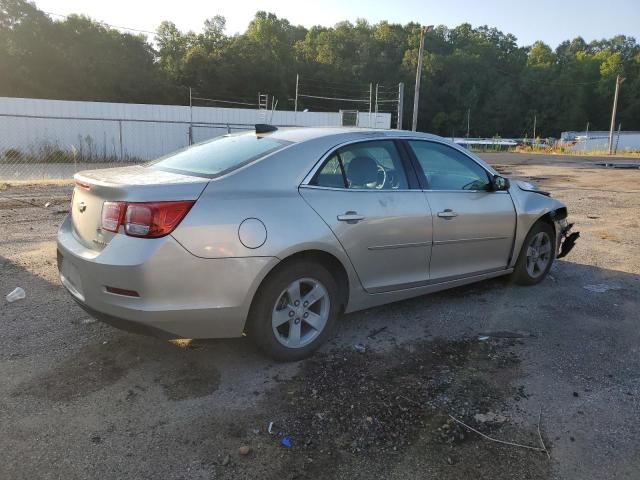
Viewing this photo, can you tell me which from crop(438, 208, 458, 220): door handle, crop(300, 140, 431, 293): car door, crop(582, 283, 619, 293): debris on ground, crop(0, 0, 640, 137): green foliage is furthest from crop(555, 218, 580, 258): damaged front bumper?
crop(0, 0, 640, 137): green foliage

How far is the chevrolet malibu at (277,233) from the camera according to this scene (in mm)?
3012

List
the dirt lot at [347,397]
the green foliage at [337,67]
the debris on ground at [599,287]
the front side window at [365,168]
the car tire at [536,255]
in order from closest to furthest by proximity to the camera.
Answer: the dirt lot at [347,397]
the front side window at [365,168]
the car tire at [536,255]
the debris on ground at [599,287]
the green foliage at [337,67]

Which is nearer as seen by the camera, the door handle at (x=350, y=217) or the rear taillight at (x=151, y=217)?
the rear taillight at (x=151, y=217)

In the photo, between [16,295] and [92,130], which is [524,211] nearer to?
[16,295]

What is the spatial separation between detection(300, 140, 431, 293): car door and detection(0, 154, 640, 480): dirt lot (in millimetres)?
545

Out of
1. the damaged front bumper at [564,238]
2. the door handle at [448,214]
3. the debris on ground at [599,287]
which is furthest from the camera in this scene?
the damaged front bumper at [564,238]

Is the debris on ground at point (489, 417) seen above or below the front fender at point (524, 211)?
below

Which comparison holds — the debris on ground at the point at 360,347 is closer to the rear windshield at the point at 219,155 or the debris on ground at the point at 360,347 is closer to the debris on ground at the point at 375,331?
the debris on ground at the point at 375,331

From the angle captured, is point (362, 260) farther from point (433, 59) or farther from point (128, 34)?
point (433, 59)

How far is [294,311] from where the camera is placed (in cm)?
351

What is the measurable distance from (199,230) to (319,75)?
76671 mm

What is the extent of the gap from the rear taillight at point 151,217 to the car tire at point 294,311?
69cm

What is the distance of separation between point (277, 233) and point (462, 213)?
74.7 inches

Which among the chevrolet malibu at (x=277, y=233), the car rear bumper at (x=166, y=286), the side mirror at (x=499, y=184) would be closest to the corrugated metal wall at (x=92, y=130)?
the side mirror at (x=499, y=184)
